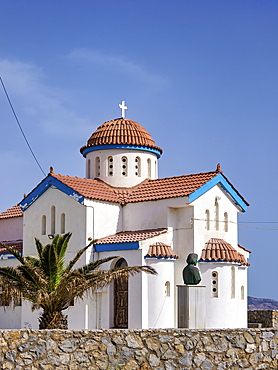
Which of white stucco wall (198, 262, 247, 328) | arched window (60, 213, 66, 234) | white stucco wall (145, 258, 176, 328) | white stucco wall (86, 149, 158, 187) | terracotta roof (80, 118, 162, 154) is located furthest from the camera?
terracotta roof (80, 118, 162, 154)

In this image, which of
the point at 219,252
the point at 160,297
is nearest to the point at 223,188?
the point at 219,252

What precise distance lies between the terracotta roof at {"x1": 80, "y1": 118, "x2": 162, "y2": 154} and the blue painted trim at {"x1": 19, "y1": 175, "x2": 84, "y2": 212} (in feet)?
10.6

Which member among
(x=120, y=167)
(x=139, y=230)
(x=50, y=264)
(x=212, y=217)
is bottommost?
(x=50, y=264)

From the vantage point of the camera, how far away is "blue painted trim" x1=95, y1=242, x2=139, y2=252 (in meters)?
21.0

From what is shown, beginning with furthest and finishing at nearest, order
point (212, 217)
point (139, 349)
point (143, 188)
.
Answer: point (143, 188) < point (212, 217) < point (139, 349)

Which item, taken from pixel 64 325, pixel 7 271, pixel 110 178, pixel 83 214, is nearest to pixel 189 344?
pixel 64 325

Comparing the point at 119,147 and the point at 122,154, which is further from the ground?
the point at 119,147

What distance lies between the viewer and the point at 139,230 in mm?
23250

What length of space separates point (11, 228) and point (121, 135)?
7355 millimetres

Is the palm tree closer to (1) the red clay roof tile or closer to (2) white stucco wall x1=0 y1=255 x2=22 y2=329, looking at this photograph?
(1) the red clay roof tile

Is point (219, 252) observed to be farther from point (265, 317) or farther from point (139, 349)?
point (139, 349)

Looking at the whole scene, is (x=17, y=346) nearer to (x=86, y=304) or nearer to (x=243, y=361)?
(x=243, y=361)

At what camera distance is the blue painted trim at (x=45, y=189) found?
22.6 m

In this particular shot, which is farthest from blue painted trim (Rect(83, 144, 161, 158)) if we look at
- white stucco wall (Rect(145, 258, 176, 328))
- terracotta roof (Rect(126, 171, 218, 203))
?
white stucco wall (Rect(145, 258, 176, 328))
